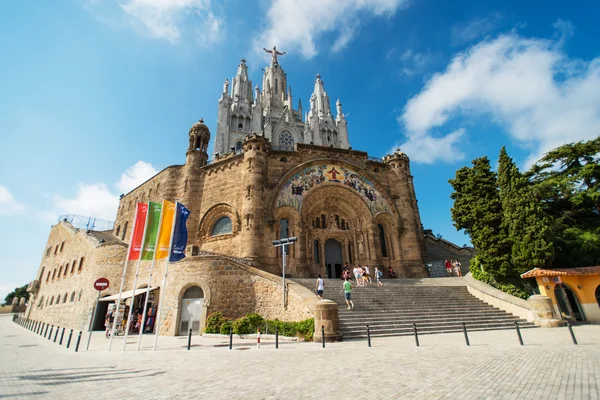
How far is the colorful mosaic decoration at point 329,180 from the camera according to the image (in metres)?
21.7

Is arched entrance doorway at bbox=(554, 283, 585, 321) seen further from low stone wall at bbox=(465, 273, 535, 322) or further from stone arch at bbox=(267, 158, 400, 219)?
stone arch at bbox=(267, 158, 400, 219)

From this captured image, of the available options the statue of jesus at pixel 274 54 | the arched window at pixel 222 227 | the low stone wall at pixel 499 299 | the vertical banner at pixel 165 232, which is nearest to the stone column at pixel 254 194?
the arched window at pixel 222 227

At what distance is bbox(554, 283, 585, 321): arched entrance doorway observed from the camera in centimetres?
1354

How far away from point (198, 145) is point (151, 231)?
600 inches

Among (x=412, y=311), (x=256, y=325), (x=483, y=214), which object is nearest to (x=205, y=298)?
(x=256, y=325)

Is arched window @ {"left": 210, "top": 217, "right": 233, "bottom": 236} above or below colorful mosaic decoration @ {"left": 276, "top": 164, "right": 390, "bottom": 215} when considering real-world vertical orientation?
below

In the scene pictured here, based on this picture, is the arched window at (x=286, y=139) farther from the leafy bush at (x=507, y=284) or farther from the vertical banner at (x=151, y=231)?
the vertical banner at (x=151, y=231)

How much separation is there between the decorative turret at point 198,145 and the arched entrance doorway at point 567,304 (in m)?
25.2

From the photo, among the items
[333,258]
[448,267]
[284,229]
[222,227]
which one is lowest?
[448,267]

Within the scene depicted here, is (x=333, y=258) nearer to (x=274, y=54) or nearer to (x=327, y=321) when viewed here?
(x=327, y=321)

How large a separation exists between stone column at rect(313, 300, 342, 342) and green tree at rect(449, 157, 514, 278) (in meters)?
11.0

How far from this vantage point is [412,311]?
42.2ft

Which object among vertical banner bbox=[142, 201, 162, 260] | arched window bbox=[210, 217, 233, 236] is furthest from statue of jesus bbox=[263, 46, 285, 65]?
vertical banner bbox=[142, 201, 162, 260]

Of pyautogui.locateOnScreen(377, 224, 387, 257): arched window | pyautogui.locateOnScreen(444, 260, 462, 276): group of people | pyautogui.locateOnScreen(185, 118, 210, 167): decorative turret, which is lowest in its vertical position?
pyautogui.locateOnScreen(444, 260, 462, 276): group of people
